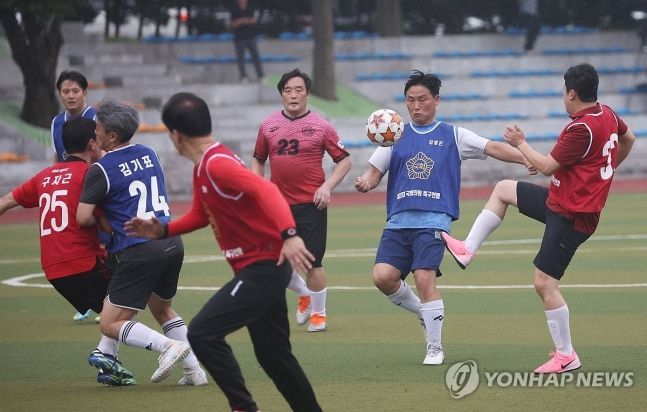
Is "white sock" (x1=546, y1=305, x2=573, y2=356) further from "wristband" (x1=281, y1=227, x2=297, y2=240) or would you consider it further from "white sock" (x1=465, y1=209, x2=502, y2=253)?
"wristband" (x1=281, y1=227, x2=297, y2=240)

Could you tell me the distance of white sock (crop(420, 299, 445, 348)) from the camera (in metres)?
9.65

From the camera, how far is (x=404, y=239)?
9.98 metres

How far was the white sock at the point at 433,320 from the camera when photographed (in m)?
9.65

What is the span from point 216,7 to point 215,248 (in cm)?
2229

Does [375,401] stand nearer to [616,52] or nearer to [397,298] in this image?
[397,298]

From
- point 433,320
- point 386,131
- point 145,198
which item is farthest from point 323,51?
point 145,198

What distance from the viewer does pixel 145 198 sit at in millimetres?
9023

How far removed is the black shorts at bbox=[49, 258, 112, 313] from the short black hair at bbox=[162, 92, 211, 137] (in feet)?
8.48

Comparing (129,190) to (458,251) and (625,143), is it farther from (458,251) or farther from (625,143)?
(625,143)

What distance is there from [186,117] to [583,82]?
3.26 meters

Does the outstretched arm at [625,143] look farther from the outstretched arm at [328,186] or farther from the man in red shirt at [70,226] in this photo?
the man in red shirt at [70,226]

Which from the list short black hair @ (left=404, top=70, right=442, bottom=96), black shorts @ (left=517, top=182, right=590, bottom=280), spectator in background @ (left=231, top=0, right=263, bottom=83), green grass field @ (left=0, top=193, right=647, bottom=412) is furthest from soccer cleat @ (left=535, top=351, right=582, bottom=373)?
spectator in background @ (left=231, top=0, right=263, bottom=83)

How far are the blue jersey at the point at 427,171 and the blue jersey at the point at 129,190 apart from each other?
6.52 feet

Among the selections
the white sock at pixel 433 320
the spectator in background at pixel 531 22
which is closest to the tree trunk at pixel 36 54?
the spectator in background at pixel 531 22
